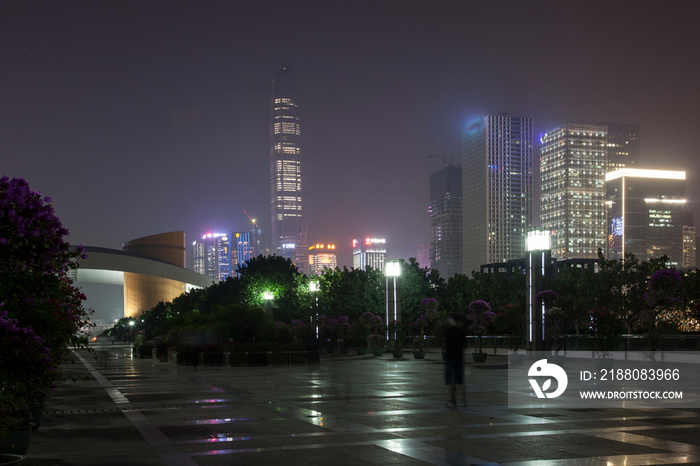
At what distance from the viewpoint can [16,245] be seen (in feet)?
26.8

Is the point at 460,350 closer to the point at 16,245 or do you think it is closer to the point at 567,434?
the point at 567,434

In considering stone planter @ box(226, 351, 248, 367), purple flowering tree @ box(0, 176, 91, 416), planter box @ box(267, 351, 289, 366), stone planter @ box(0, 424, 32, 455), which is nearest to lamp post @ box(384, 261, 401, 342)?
planter box @ box(267, 351, 289, 366)

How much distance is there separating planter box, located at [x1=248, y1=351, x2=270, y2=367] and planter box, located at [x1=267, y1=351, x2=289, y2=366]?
0.25 metres

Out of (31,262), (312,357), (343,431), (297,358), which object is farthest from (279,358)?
(31,262)

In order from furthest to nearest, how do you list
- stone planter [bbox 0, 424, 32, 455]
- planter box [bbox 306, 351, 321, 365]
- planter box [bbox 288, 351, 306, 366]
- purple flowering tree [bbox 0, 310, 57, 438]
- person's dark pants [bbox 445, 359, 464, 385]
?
planter box [bbox 306, 351, 321, 365], planter box [bbox 288, 351, 306, 366], person's dark pants [bbox 445, 359, 464, 385], stone planter [bbox 0, 424, 32, 455], purple flowering tree [bbox 0, 310, 57, 438]

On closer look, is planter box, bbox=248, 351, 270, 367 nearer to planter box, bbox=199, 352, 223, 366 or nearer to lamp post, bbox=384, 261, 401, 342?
planter box, bbox=199, 352, 223, 366

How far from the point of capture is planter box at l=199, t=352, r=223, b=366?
32.1 metres

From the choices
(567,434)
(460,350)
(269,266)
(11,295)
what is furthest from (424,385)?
(269,266)

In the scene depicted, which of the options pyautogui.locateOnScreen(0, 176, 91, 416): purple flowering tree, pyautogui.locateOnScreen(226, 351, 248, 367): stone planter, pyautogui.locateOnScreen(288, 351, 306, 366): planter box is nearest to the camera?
pyautogui.locateOnScreen(0, 176, 91, 416): purple flowering tree

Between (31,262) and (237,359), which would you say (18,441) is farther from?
(237,359)

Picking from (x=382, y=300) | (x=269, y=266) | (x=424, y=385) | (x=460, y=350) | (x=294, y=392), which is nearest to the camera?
(x=460, y=350)

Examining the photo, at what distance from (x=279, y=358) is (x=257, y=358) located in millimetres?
1075

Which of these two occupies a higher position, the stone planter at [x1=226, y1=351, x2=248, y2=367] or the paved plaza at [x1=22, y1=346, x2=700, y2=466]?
the paved plaza at [x1=22, y1=346, x2=700, y2=466]

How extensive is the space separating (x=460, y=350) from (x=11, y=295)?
9080mm
